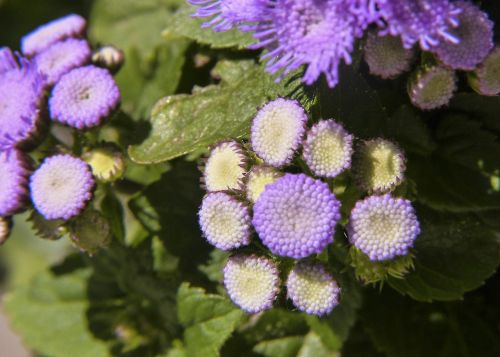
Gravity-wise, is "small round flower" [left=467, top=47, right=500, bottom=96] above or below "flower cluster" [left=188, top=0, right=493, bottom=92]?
below

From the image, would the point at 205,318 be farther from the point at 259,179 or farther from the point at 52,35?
the point at 52,35

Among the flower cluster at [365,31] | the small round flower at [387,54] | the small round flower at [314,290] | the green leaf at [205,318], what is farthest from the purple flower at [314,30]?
the green leaf at [205,318]

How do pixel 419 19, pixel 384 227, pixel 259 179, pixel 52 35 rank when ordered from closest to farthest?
pixel 419 19 → pixel 384 227 → pixel 259 179 → pixel 52 35

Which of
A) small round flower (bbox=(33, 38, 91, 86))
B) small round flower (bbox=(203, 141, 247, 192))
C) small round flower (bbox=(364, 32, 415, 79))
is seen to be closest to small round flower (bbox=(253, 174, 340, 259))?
small round flower (bbox=(203, 141, 247, 192))

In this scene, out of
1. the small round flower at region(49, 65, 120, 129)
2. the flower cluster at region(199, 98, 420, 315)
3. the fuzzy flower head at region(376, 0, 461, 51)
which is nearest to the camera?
the fuzzy flower head at region(376, 0, 461, 51)

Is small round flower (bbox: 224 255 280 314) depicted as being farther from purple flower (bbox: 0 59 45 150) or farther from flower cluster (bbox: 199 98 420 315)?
purple flower (bbox: 0 59 45 150)

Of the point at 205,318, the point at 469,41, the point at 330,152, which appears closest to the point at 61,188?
the point at 205,318
